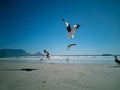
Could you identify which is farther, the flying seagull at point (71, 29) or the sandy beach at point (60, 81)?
the flying seagull at point (71, 29)

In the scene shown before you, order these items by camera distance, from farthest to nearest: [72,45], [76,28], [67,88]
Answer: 1. [72,45]
2. [76,28]
3. [67,88]

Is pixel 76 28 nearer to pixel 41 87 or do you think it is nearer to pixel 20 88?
pixel 41 87

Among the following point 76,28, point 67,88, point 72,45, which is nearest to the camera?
point 67,88

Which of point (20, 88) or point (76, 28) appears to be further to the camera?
point (76, 28)

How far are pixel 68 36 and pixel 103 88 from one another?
2.19m

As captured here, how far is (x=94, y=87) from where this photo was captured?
20.4 ft

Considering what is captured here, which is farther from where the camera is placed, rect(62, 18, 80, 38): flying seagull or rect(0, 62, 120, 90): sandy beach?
rect(62, 18, 80, 38): flying seagull

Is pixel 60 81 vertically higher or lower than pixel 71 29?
lower

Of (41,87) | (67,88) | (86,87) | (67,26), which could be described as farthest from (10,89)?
(67,26)

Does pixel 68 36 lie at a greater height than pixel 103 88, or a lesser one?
greater

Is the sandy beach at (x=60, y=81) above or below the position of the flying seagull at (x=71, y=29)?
below

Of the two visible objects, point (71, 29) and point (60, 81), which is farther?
point (60, 81)

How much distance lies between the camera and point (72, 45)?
8.73m

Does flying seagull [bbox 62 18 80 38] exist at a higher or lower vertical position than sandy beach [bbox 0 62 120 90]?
higher
